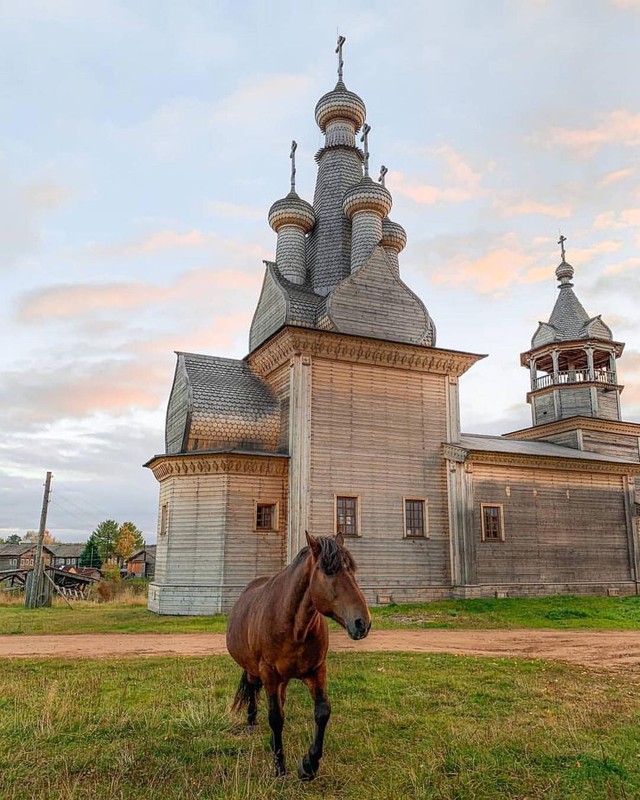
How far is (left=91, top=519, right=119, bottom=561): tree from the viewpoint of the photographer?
6979cm

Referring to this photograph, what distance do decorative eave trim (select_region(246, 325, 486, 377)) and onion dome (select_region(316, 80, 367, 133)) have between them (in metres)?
14.0

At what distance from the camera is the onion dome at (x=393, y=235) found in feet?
94.8

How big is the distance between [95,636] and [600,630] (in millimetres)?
13180

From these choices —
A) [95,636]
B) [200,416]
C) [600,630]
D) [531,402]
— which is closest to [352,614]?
[95,636]

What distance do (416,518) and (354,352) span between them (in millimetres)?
6487

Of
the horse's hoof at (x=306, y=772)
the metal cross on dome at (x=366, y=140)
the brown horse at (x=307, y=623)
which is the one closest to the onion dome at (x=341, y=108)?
the metal cross on dome at (x=366, y=140)

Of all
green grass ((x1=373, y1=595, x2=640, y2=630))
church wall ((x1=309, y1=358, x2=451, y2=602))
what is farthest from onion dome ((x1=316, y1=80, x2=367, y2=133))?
green grass ((x1=373, y1=595, x2=640, y2=630))

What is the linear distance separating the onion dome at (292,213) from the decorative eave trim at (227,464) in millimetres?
12151

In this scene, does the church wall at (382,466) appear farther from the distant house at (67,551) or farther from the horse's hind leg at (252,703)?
the distant house at (67,551)

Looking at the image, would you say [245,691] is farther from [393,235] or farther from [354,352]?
[393,235]

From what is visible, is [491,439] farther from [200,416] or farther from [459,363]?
[200,416]

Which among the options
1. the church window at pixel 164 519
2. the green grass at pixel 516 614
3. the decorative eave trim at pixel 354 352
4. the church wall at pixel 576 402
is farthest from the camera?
the church wall at pixel 576 402

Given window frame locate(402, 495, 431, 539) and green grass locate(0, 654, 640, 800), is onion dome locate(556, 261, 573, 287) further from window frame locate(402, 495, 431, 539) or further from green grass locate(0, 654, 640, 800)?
green grass locate(0, 654, 640, 800)

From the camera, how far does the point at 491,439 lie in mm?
27531
